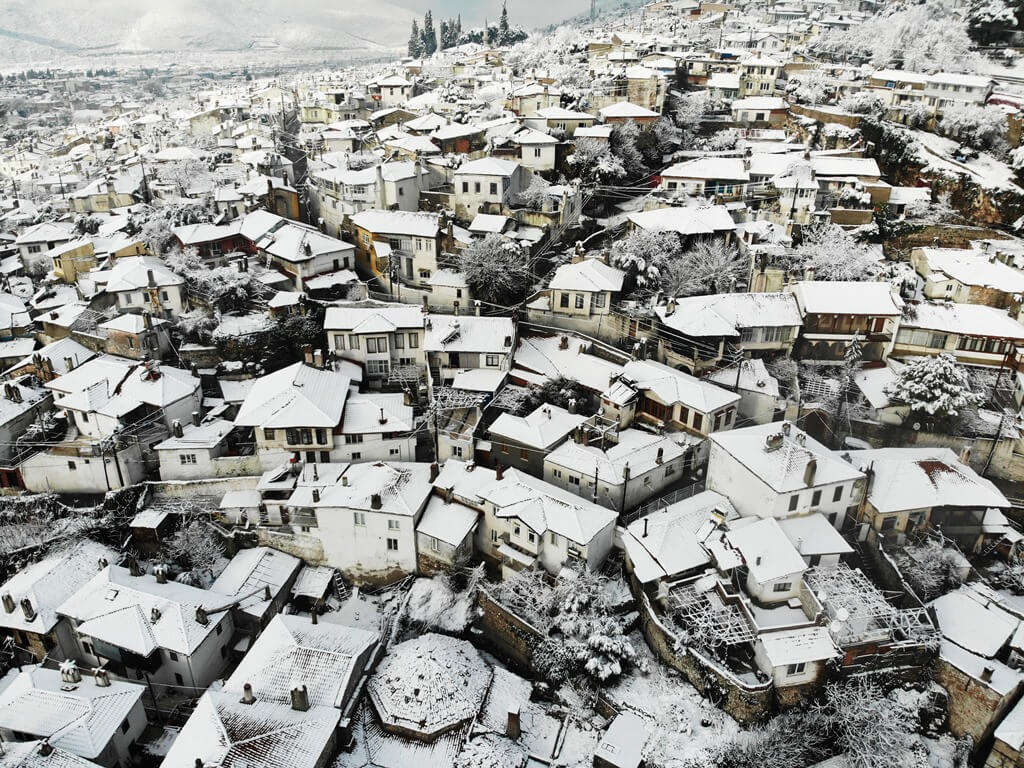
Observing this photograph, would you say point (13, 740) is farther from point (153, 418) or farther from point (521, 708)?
point (521, 708)

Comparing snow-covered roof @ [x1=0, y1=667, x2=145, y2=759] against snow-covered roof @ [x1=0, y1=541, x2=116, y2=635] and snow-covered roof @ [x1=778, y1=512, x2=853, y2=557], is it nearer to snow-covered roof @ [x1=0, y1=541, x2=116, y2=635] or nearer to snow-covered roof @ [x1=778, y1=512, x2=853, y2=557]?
snow-covered roof @ [x1=0, y1=541, x2=116, y2=635]

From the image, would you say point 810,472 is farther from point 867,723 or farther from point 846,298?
point 846,298

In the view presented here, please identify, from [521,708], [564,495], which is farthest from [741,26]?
[521,708]

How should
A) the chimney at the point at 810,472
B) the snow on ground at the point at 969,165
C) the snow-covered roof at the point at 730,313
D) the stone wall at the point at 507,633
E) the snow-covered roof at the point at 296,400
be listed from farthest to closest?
the snow on ground at the point at 969,165, the snow-covered roof at the point at 730,313, the snow-covered roof at the point at 296,400, the chimney at the point at 810,472, the stone wall at the point at 507,633

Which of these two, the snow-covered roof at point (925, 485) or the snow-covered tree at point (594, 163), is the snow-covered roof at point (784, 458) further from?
the snow-covered tree at point (594, 163)

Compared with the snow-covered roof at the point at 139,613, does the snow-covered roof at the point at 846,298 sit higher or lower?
higher

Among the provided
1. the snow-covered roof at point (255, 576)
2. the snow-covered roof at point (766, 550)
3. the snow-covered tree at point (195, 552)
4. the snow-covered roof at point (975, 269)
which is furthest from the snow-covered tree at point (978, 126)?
the snow-covered tree at point (195, 552)
